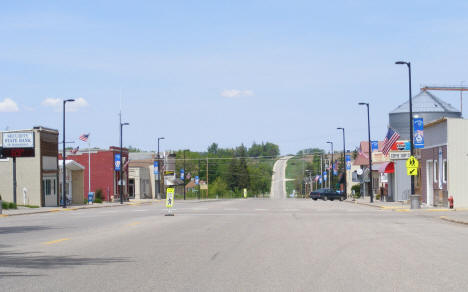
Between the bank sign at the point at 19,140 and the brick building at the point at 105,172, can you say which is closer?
the bank sign at the point at 19,140

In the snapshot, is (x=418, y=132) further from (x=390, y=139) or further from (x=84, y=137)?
(x=84, y=137)

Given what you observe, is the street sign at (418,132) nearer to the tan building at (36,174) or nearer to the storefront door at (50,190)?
the tan building at (36,174)

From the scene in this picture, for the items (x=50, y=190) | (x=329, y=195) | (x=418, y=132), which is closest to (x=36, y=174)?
(x=50, y=190)

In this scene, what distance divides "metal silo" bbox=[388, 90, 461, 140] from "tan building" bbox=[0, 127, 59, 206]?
131 feet

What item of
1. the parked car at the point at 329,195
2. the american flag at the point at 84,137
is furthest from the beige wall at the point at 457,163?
the american flag at the point at 84,137

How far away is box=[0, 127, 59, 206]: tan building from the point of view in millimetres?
58500

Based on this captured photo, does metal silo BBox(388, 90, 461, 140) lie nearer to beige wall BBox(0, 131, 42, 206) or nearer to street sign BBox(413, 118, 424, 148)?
street sign BBox(413, 118, 424, 148)

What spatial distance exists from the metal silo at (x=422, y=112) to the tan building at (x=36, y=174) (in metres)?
39.9

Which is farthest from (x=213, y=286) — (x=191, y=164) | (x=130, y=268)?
(x=191, y=164)

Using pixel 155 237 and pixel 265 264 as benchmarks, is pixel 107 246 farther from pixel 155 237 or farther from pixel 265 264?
pixel 265 264

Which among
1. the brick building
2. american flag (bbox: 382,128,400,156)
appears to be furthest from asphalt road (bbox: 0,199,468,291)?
the brick building

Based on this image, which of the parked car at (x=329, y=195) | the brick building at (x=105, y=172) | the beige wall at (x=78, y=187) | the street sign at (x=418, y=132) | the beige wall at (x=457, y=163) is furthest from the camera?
the brick building at (x=105, y=172)

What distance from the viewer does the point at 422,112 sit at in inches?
2911

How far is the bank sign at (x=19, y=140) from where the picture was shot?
5331 cm
